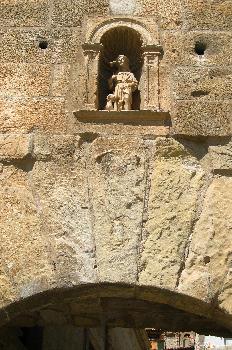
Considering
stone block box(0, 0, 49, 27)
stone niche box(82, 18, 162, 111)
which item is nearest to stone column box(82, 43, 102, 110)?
stone niche box(82, 18, 162, 111)

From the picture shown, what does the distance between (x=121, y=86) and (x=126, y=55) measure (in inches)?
12.1

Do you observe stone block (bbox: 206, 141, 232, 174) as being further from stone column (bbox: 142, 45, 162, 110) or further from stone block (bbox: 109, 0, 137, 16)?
stone block (bbox: 109, 0, 137, 16)

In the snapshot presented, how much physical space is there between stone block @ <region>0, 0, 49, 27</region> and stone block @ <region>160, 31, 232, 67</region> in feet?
2.41

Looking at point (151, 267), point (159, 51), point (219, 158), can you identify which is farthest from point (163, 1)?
point (151, 267)

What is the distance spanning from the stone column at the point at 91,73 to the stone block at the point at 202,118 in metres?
0.45

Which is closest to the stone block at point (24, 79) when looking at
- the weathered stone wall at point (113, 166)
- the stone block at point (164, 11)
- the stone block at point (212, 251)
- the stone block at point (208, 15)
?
the weathered stone wall at point (113, 166)

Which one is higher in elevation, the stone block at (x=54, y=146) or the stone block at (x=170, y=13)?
the stone block at (x=170, y=13)

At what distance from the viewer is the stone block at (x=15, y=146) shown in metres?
3.07

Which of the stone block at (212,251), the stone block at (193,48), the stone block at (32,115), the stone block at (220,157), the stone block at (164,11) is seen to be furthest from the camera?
the stone block at (164,11)

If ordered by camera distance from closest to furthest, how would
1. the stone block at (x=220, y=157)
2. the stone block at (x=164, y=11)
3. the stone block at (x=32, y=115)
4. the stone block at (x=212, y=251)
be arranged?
1. the stone block at (x=212, y=251)
2. the stone block at (x=220, y=157)
3. the stone block at (x=32, y=115)
4. the stone block at (x=164, y=11)

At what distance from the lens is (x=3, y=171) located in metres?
3.05

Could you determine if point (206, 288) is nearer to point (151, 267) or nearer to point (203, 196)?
point (151, 267)

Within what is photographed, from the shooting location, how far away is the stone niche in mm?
3238

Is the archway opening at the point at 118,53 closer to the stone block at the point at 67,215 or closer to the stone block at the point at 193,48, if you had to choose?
the stone block at the point at 193,48
